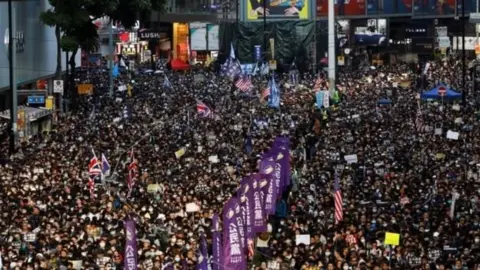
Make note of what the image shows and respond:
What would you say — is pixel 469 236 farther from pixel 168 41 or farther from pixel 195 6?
pixel 168 41

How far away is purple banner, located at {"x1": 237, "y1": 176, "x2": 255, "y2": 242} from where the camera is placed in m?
26.9

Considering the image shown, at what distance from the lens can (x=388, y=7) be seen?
11056 centimetres

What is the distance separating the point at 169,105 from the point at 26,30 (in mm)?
7131

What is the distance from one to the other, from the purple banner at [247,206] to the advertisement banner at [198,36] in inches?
3181

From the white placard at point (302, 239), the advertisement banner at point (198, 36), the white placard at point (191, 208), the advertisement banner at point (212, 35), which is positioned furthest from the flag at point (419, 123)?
the advertisement banner at point (198, 36)

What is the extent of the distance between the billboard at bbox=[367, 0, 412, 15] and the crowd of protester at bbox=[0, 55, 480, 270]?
159ft

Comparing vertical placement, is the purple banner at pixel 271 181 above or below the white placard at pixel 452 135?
below

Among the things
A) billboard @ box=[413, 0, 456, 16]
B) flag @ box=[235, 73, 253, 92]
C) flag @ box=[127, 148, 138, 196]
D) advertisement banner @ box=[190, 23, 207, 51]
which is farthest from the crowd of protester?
advertisement banner @ box=[190, 23, 207, 51]

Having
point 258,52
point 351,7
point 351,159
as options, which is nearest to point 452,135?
point 351,159

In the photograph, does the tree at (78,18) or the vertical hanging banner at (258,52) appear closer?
the tree at (78,18)

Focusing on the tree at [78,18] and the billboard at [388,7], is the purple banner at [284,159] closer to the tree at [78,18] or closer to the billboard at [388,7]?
the tree at [78,18]

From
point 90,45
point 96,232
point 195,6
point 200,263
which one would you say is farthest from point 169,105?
point 195,6

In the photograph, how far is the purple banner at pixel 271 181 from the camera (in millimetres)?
30656

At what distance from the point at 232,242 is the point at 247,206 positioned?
375cm
